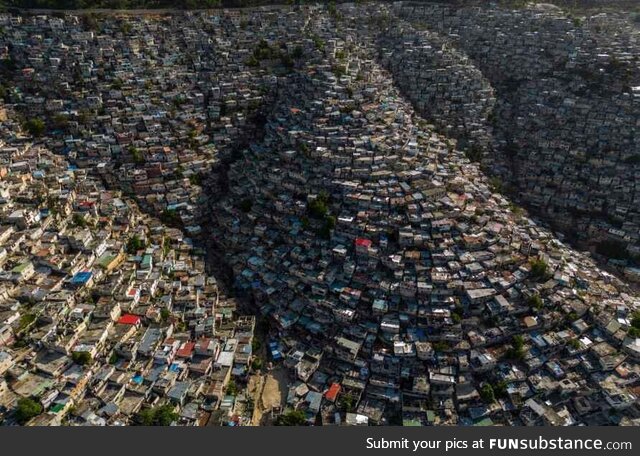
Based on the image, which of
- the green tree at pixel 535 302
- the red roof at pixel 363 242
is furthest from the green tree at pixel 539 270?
the red roof at pixel 363 242

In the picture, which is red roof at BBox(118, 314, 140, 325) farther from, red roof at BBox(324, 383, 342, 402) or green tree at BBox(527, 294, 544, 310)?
green tree at BBox(527, 294, 544, 310)

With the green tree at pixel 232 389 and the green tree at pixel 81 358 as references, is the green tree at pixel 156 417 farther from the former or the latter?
the green tree at pixel 81 358

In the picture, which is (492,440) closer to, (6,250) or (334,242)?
(334,242)

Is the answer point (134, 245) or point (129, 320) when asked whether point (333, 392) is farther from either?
point (134, 245)

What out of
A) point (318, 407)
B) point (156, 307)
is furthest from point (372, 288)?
point (156, 307)

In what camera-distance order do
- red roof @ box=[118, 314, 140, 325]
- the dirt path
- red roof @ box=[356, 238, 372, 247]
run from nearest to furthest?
the dirt path, red roof @ box=[118, 314, 140, 325], red roof @ box=[356, 238, 372, 247]

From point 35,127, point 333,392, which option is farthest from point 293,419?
point 35,127

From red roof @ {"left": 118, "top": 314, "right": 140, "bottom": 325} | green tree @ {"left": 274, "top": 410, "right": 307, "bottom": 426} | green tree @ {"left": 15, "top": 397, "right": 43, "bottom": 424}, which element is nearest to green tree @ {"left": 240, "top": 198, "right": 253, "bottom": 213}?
red roof @ {"left": 118, "top": 314, "right": 140, "bottom": 325}
